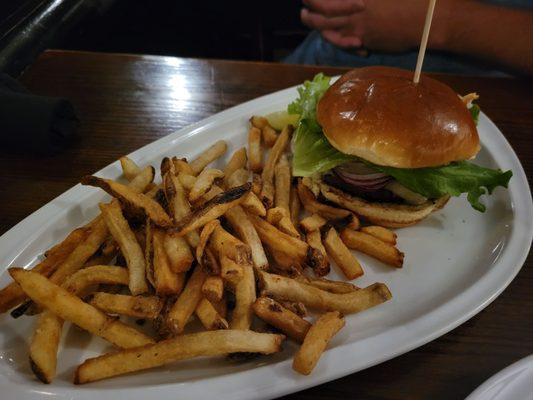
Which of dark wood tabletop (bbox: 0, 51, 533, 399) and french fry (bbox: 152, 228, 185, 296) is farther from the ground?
french fry (bbox: 152, 228, 185, 296)

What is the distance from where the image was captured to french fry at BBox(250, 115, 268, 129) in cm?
224

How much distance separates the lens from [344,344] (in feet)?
4.43

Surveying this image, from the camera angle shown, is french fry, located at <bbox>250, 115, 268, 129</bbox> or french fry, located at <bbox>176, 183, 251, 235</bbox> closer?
french fry, located at <bbox>176, 183, 251, 235</bbox>

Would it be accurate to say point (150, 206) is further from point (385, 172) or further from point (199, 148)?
point (385, 172)

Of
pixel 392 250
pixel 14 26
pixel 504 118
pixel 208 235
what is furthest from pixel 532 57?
pixel 14 26

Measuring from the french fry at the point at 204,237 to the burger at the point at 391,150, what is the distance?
0.62 metres

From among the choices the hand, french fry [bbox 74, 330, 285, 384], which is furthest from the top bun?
the hand

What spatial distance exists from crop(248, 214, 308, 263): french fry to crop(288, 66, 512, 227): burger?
43cm

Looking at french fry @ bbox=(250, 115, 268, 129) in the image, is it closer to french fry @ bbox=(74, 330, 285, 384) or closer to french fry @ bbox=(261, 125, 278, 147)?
french fry @ bbox=(261, 125, 278, 147)

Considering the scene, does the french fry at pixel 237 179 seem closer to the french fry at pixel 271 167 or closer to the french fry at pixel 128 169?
the french fry at pixel 271 167

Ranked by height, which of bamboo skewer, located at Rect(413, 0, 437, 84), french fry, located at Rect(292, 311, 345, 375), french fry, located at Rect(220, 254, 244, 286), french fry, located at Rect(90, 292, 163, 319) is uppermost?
bamboo skewer, located at Rect(413, 0, 437, 84)

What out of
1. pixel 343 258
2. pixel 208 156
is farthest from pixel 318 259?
pixel 208 156

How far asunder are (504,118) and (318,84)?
1.08 m

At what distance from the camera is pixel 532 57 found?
274cm
